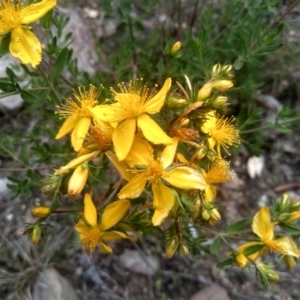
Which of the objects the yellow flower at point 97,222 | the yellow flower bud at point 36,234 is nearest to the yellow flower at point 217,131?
the yellow flower at point 97,222

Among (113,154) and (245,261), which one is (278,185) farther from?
(113,154)

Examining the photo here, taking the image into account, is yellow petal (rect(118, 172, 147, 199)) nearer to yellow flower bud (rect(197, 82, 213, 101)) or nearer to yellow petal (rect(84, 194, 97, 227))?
yellow petal (rect(84, 194, 97, 227))

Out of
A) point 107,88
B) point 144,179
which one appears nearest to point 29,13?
point 107,88

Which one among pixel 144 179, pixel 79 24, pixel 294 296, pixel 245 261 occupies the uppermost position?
pixel 144 179

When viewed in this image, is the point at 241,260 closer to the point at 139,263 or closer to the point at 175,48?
the point at 139,263

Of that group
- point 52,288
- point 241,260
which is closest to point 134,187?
point 241,260

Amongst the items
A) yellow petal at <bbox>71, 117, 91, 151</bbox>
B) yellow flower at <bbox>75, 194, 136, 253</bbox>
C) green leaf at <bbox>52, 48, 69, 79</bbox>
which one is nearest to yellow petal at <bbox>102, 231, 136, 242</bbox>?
yellow flower at <bbox>75, 194, 136, 253</bbox>
